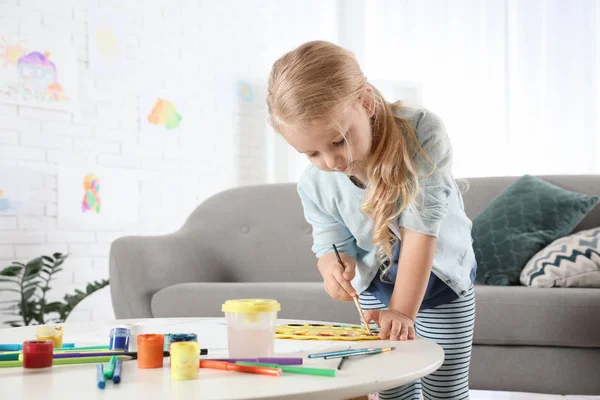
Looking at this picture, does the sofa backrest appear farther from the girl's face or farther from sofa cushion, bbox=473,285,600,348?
the girl's face

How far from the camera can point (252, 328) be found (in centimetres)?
96

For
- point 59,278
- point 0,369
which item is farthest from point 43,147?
point 0,369

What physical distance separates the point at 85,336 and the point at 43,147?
2.47 meters

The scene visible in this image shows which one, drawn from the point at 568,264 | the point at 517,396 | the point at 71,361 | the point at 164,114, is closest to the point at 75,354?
the point at 71,361

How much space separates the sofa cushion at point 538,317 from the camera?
6.73 ft

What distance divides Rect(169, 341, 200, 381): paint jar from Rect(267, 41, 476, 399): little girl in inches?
16.0

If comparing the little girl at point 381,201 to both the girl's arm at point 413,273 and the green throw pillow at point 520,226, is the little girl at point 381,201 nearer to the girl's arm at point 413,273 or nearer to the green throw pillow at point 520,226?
the girl's arm at point 413,273

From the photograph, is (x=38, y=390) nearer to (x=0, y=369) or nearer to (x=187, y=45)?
(x=0, y=369)

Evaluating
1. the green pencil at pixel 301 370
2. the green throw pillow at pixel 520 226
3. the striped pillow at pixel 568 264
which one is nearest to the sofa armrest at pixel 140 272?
the green throw pillow at pixel 520 226

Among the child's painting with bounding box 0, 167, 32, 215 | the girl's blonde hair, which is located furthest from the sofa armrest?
the girl's blonde hair

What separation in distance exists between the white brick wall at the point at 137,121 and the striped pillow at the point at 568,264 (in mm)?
2263

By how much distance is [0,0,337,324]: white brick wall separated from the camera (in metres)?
3.45

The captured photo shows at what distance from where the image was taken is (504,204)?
2.67m

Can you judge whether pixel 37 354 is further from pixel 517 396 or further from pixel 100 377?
pixel 517 396
